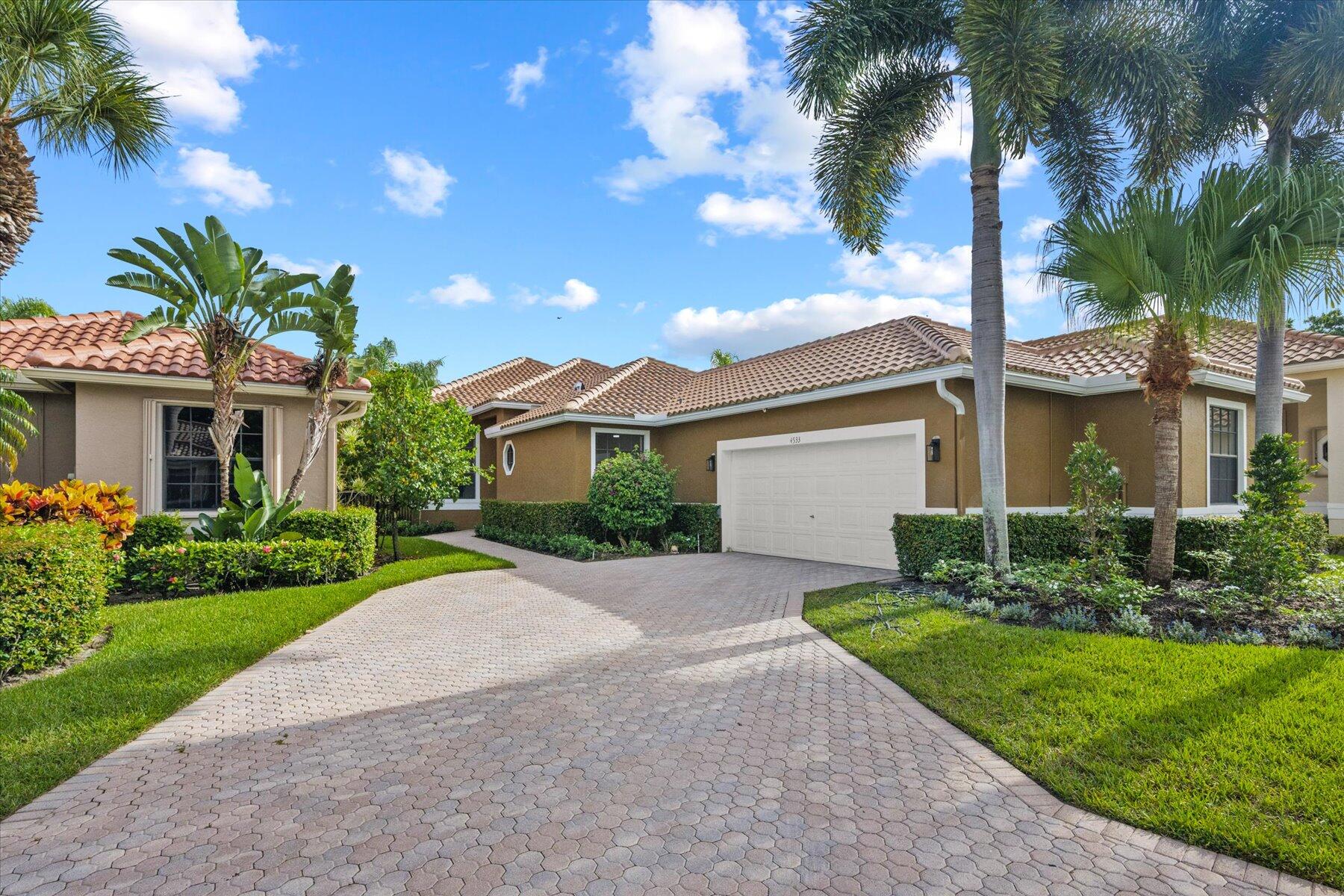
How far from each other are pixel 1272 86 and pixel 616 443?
48.9ft

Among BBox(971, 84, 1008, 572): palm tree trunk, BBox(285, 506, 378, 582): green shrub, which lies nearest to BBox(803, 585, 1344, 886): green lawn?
BBox(971, 84, 1008, 572): palm tree trunk

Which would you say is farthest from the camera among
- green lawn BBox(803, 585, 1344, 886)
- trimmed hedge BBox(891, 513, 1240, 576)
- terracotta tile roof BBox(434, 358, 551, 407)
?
terracotta tile roof BBox(434, 358, 551, 407)

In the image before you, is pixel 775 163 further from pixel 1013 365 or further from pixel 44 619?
pixel 44 619

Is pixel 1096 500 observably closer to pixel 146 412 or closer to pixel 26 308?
pixel 146 412

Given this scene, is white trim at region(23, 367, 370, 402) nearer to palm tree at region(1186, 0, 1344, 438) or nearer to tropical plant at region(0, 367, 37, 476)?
tropical plant at region(0, 367, 37, 476)

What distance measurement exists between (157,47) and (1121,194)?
1367 centimetres

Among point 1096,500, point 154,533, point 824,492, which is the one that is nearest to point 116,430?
point 154,533

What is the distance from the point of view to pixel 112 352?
11.6 metres

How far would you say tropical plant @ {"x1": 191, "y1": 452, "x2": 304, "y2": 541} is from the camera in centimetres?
1076

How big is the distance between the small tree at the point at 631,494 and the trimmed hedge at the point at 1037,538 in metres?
6.61

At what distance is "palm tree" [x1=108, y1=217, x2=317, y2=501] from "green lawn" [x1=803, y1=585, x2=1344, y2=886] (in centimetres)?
1047

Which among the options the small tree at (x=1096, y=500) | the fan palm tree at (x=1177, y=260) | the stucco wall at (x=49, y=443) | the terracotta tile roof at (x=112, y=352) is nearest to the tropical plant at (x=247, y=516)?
the terracotta tile roof at (x=112, y=352)

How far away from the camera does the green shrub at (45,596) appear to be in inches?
233

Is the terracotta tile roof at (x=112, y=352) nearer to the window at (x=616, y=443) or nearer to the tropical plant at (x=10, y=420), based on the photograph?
the tropical plant at (x=10, y=420)
